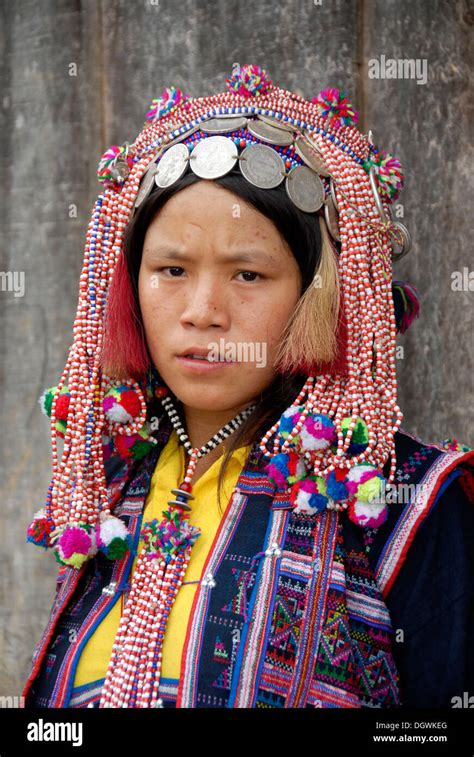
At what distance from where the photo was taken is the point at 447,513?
142 cm

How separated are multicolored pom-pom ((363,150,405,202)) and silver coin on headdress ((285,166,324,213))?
0.16 meters

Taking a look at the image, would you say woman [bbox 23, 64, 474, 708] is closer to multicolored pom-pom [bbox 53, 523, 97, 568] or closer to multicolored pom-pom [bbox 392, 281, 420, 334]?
multicolored pom-pom [bbox 53, 523, 97, 568]

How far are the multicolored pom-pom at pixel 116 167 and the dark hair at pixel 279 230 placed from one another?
13 centimetres

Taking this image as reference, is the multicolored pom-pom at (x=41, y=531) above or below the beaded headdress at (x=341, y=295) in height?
below

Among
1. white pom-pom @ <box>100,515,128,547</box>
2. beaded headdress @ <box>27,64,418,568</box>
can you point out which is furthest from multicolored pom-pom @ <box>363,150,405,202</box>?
white pom-pom @ <box>100,515,128,547</box>

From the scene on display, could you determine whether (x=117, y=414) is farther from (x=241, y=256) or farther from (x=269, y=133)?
(x=269, y=133)

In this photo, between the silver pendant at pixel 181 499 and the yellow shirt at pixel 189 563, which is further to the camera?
the silver pendant at pixel 181 499

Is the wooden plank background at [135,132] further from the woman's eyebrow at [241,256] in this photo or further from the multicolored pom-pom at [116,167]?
the woman's eyebrow at [241,256]

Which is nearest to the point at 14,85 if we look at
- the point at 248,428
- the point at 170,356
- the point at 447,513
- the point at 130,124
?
the point at 130,124

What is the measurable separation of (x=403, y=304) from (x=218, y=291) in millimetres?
490

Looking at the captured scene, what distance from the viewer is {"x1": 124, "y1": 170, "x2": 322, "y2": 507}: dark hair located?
1469mm

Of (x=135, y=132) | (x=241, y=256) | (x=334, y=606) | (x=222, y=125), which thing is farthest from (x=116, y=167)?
(x=334, y=606)

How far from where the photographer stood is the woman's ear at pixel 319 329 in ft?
4.77

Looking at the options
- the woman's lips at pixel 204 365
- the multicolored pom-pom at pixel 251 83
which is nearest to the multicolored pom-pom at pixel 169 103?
the multicolored pom-pom at pixel 251 83
